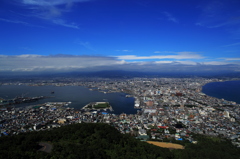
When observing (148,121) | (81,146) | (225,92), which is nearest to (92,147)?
(81,146)

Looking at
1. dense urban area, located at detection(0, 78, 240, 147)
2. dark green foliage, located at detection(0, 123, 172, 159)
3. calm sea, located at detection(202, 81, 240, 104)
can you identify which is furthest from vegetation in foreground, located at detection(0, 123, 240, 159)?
calm sea, located at detection(202, 81, 240, 104)

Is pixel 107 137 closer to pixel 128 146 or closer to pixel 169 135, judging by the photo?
pixel 128 146

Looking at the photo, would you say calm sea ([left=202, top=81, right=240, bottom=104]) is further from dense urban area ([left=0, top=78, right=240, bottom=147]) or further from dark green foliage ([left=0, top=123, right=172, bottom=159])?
dark green foliage ([left=0, top=123, right=172, bottom=159])

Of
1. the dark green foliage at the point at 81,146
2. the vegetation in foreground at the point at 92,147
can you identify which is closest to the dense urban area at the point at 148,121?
the vegetation in foreground at the point at 92,147

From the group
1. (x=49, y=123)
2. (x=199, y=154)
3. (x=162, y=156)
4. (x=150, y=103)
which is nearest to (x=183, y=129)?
(x=199, y=154)

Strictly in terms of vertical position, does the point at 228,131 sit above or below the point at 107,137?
below

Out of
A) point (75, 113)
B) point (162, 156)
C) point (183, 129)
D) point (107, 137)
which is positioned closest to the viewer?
point (162, 156)

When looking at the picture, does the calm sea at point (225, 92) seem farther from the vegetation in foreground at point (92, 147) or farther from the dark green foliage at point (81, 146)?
the dark green foliage at point (81, 146)

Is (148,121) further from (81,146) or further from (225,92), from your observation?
(225,92)
